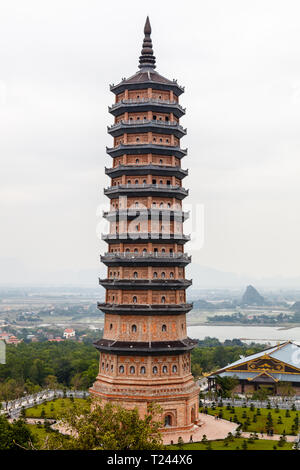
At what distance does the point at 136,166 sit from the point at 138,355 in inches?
609

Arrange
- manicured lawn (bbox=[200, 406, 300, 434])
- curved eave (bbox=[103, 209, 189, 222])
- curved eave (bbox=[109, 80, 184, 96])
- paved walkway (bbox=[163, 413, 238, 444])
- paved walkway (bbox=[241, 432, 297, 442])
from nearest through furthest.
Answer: paved walkway (bbox=[163, 413, 238, 444]), paved walkway (bbox=[241, 432, 297, 442]), manicured lawn (bbox=[200, 406, 300, 434]), curved eave (bbox=[103, 209, 189, 222]), curved eave (bbox=[109, 80, 184, 96])

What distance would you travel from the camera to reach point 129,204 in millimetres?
51438

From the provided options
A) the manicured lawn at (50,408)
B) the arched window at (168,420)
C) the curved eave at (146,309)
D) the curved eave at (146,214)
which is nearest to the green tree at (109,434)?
the arched window at (168,420)

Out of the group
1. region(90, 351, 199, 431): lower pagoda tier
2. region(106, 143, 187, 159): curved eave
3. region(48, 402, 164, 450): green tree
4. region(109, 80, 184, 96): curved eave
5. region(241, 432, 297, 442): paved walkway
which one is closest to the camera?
region(48, 402, 164, 450): green tree

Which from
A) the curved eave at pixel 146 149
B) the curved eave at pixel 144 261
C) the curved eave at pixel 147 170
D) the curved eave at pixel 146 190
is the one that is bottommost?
the curved eave at pixel 144 261

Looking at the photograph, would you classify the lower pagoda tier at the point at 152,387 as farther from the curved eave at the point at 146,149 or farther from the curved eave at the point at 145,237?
the curved eave at the point at 146,149

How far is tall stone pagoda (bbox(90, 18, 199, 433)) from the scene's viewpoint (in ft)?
158

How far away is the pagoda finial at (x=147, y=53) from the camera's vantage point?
2181 inches

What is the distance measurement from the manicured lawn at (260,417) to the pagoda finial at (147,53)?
3190 centimetres

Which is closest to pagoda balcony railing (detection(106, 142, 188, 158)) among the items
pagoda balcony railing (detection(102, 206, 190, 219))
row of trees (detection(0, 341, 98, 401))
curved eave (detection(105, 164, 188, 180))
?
curved eave (detection(105, 164, 188, 180))

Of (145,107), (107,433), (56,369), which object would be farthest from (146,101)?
(56,369)

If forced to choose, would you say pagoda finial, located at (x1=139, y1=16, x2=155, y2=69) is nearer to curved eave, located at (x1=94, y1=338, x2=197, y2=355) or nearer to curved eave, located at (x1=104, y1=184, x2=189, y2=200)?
curved eave, located at (x1=104, y1=184, x2=189, y2=200)

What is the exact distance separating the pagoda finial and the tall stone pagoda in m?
0.74
